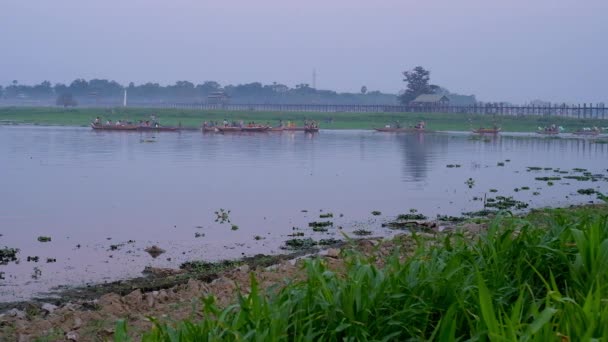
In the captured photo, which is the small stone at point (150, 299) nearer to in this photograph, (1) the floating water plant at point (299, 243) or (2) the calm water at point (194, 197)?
(2) the calm water at point (194, 197)

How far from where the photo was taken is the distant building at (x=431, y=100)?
135 metres

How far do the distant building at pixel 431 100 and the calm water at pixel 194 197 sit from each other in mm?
93640

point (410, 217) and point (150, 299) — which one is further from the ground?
point (150, 299)

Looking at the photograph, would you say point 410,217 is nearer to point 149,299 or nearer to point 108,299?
point 149,299

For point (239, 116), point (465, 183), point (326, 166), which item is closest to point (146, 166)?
point (326, 166)

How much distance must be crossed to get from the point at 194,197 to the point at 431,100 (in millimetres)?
117930

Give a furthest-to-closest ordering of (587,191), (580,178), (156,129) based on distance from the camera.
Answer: (156,129) < (580,178) < (587,191)

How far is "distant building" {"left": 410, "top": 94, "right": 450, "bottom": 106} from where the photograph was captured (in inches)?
5320

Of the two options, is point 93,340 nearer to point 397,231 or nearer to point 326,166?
point 397,231

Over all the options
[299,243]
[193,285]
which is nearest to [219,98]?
[299,243]

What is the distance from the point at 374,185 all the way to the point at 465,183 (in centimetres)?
364

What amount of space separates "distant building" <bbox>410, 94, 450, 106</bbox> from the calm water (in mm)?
93640

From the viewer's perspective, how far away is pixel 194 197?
22078mm

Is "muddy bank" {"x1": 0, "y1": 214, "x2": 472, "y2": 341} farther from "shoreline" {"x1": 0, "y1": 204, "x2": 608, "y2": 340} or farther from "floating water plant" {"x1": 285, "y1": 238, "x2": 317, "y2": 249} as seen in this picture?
"floating water plant" {"x1": 285, "y1": 238, "x2": 317, "y2": 249}
